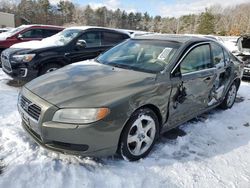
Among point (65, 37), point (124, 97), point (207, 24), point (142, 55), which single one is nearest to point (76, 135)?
point (124, 97)

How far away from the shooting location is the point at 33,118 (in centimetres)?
297

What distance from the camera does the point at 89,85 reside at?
127 inches

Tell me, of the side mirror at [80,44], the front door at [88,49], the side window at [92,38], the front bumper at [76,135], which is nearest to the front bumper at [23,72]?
the front door at [88,49]

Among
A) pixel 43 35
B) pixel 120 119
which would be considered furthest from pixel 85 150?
pixel 43 35

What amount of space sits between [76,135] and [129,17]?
104471 millimetres

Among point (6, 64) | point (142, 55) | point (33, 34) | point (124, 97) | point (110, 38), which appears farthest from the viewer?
point (33, 34)

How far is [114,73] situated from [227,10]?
93.3 metres

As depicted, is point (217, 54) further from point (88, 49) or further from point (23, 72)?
point (23, 72)

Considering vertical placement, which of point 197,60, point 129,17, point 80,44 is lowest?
point 129,17

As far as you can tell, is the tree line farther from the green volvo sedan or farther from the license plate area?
the license plate area

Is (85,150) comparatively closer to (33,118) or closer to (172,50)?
(33,118)

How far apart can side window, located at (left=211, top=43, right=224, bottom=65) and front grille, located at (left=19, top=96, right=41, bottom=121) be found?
3186 millimetres

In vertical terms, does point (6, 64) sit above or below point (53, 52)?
below

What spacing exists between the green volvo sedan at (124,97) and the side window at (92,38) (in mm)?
2574
